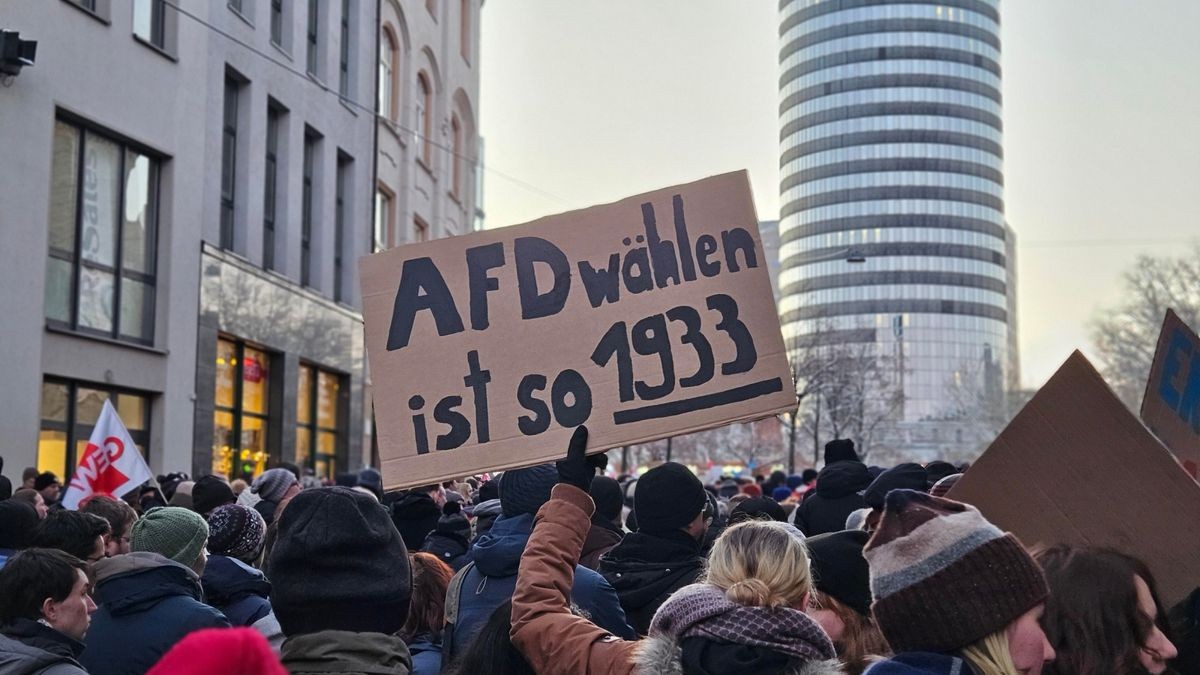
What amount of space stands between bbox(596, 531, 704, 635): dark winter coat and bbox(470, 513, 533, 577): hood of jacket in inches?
13.1

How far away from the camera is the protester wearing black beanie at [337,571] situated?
350cm

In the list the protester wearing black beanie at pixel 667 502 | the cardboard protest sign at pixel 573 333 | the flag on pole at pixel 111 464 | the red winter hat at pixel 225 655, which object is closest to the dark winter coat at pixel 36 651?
the cardboard protest sign at pixel 573 333

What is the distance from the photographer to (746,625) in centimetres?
315

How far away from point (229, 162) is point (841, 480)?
1875 cm

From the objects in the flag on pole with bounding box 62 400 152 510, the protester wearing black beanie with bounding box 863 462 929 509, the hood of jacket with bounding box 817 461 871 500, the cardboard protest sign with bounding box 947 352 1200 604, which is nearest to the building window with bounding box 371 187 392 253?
the flag on pole with bounding box 62 400 152 510

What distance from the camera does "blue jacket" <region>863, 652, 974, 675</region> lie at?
112 inches

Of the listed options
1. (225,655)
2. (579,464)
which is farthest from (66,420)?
(225,655)

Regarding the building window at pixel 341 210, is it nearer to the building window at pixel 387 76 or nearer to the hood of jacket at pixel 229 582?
the building window at pixel 387 76

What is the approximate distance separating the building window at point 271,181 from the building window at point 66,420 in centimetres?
698

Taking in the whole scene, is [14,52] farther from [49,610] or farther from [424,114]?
[424,114]

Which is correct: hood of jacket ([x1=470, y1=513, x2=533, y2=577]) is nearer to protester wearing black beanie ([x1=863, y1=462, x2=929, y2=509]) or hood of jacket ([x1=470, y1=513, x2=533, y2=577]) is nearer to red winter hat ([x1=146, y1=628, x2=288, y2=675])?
protester wearing black beanie ([x1=863, y1=462, x2=929, y2=509])

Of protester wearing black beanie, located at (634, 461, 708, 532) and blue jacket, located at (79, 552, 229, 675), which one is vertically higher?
protester wearing black beanie, located at (634, 461, 708, 532)

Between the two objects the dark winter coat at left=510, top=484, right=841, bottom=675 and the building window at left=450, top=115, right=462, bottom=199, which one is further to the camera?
the building window at left=450, top=115, right=462, bottom=199

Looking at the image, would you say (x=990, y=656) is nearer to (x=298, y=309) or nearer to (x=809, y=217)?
(x=298, y=309)
